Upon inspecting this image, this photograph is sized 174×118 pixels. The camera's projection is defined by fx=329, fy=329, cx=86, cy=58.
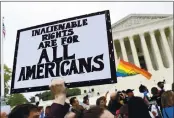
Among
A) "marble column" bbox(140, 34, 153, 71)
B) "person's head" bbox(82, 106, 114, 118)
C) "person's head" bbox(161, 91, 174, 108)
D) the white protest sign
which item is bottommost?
"person's head" bbox(82, 106, 114, 118)

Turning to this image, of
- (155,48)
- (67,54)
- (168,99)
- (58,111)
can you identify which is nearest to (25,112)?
(58,111)

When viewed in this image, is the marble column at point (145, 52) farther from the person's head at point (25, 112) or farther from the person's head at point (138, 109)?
the person's head at point (25, 112)

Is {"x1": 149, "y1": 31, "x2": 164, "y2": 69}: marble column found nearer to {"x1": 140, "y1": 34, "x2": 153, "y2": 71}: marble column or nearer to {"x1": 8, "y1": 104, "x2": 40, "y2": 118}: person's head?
{"x1": 140, "y1": 34, "x2": 153, "y2": 71}: marble column

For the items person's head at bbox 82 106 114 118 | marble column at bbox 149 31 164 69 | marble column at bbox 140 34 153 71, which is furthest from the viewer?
marble column at bbox 140 34 153 71

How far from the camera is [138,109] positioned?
13.7ft

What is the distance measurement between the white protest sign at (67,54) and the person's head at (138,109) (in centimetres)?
52

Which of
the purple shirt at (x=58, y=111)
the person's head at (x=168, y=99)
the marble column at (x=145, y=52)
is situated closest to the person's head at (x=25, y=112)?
the purple shirt at (x=58, y=111)

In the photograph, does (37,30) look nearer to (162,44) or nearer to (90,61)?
(90,61)

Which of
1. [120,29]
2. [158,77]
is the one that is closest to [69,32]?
[158,77]

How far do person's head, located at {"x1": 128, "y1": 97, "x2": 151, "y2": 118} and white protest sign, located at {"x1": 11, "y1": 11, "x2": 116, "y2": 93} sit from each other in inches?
20.5

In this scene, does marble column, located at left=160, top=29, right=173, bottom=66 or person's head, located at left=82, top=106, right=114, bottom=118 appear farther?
marble column, located at left=160, top=29, right=173, bottom=66

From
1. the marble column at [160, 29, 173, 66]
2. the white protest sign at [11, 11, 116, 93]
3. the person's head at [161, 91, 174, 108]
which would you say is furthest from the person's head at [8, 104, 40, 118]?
the marble column at [160, 29, 173, 66]

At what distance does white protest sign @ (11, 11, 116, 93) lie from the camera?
4160mm

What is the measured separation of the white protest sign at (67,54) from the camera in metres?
4.16
